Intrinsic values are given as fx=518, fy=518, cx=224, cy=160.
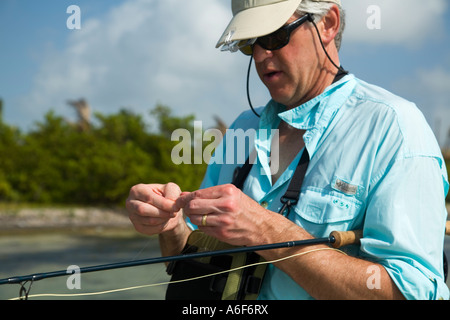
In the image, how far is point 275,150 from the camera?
7.55ft

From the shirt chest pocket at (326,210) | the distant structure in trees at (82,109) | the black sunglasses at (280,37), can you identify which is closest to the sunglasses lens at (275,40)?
the black sunglasses at (280,37)

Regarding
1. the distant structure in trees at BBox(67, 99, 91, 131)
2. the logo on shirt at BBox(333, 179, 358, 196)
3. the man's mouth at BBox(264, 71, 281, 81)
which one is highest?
the man's mouth at BBox(264, 71, 281, 81)

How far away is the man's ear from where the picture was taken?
2209 millimetres

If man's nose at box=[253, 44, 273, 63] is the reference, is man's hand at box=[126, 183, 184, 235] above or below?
below

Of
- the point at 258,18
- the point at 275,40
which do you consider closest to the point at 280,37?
the point at 275,40

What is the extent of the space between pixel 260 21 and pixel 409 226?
1035 millimetres

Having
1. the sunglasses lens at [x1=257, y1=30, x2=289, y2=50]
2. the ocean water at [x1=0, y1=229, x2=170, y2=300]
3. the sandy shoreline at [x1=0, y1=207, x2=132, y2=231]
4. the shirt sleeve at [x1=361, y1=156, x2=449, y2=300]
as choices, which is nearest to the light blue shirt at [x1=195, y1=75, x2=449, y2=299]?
the shirt sleeve at [x1=361, y1=156, x2=449, y2=300]

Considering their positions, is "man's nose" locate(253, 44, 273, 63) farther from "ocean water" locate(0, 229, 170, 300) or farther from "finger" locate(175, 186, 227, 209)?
"ocean water" locate(0, 229, 170, 300)

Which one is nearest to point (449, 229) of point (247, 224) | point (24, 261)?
point (247, 224)

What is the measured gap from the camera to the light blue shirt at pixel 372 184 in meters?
1.73

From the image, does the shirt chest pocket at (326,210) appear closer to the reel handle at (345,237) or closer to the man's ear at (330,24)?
the reel handle at (345,237)

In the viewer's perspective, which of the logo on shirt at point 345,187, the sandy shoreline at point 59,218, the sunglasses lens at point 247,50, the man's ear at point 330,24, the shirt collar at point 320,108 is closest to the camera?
the logo on shirt at point 345,187

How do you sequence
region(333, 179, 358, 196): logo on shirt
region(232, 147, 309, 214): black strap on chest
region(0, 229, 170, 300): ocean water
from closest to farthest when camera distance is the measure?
region(333, 179, 358, 196): logo on shirt → region(232, 147, 309, 214): black strap on chest → region(0, 229, 170, 300): ocean water
